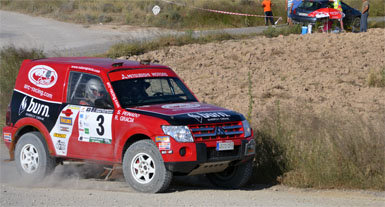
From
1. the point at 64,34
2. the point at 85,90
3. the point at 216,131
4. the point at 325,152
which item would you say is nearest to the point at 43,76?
the point at 85,90

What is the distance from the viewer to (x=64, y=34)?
35.0 metres

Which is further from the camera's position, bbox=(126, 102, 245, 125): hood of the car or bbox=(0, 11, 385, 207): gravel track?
bbox=(126, 102, 245, 125): hood of the car

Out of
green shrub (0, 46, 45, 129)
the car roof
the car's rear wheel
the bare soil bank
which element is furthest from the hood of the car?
the car's rear wheel

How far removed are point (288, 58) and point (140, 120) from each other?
12024 millimetres

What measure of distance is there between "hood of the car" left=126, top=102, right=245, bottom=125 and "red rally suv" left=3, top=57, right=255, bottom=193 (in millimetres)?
14

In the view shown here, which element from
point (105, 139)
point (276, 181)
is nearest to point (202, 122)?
point (105, 139)

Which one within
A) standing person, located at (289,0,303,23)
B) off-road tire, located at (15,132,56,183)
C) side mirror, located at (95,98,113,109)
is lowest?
off-road tire, located at (15,132,56,183)

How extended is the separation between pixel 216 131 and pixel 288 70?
1021 centimetres

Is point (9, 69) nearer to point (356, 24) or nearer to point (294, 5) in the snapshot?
point (294, 5)

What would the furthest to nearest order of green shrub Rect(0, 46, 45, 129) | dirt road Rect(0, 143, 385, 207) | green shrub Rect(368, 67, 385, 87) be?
green shrub Rect(368, 67, 385, 87) < green shrub Rect(0, 46, 45, 129) < dirt road Rect(0, 143, 385, 207)

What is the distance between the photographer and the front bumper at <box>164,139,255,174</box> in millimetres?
9023

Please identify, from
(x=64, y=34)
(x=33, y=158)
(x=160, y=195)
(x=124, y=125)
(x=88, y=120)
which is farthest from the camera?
(x=64, y=34)

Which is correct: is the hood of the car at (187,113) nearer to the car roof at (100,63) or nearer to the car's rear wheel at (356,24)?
the car roof at (100,63)

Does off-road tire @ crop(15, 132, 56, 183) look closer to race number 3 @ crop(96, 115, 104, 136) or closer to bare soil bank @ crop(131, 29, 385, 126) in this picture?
race number 3 @ crop(96, 115, 104, 136)
